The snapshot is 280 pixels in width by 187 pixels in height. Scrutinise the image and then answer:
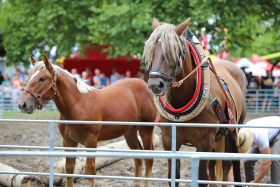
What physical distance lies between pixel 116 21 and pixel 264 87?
25.6 feet

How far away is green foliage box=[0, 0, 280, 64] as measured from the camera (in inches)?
590

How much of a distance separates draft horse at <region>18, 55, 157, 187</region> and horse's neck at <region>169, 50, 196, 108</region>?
155cm

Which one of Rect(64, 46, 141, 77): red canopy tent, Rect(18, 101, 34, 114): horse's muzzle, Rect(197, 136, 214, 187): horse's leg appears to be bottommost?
Rect(197, 136, 214, 187): horse's leg

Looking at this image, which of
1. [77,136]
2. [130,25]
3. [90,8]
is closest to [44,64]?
[77,136]

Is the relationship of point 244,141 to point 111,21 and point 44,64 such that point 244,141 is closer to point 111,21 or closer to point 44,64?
point 44,64

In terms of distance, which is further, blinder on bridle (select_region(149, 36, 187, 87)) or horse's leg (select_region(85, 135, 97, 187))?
horse's leg (select_region(85, 135, 97, 187))

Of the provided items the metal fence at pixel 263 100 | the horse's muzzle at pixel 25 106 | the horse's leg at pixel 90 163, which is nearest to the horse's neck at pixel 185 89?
the horse's leg at pixel 90 163

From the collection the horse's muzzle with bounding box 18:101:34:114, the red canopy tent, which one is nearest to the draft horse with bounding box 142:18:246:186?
the horse's muzzle with bounding box 18:101:34:114

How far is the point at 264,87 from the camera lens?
18.6 metres

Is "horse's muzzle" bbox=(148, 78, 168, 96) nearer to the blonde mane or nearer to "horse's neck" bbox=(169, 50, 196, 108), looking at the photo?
the blonde mane

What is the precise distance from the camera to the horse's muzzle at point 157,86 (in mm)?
4031

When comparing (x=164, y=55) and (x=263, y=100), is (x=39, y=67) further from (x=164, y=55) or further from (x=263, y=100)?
(x=263, y=100)

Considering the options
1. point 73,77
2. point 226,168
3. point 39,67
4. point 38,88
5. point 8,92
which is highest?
point 39,67

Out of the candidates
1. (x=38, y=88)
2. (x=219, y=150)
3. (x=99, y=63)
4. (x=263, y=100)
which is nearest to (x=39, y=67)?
(x=38, y=88)
